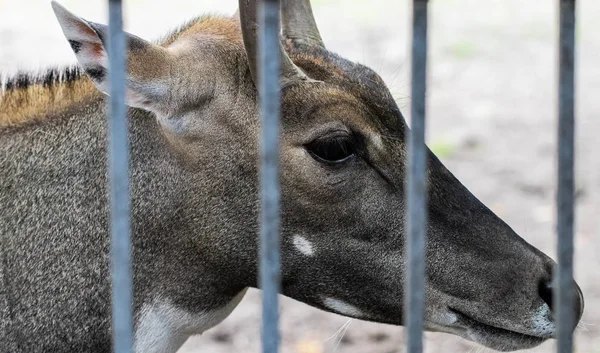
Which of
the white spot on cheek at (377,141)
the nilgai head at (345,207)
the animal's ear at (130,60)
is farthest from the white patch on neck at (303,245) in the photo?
the animal's ear at (130,60)

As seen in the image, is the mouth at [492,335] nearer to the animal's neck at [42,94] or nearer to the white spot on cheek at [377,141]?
the white spot on cheek at [377,141]

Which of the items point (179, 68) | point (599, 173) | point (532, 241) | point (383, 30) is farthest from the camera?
point (383, 30)

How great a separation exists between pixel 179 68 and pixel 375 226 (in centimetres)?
93

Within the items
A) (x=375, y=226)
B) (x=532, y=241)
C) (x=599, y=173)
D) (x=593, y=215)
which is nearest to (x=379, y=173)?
(x=375, y=226)

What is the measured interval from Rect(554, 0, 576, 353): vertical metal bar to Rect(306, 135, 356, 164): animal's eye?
4.09 ft

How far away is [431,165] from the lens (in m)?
4.04

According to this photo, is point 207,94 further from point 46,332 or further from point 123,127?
point 123,127

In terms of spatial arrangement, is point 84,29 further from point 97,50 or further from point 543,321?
point 543,321

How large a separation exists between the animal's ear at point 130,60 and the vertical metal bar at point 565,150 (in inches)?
62.9

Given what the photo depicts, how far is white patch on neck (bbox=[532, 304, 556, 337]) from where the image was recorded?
12.7 feet

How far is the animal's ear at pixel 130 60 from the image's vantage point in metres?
3.60

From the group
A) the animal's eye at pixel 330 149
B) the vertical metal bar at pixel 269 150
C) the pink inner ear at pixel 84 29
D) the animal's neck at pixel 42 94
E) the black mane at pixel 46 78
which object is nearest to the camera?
the vertical metal bar at pixel 269 150

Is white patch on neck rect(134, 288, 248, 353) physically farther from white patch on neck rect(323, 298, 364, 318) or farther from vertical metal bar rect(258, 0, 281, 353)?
vertical metal bar rect(258, 0, 281, 353)

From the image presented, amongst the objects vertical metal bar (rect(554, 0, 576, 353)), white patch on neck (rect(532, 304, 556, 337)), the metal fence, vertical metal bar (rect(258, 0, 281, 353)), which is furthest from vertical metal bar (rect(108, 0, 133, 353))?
white patch on neck (rect(532, 304, 556, 337))
